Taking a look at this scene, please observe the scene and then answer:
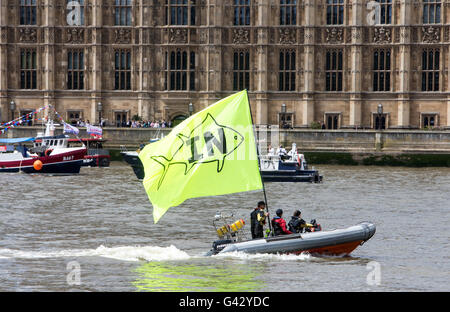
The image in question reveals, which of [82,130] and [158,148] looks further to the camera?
[82,130]

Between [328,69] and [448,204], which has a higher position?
[328,69]

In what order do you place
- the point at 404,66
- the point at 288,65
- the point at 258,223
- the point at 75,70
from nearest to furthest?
the point at 258,223, the point at 404,66, the point at 288,65, the point at 75,70

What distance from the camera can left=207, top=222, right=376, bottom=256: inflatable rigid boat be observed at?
1275 inches

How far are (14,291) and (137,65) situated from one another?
59655mm

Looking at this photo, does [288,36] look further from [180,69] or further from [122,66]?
[122,66]

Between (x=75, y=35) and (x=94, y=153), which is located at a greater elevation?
(x=75, y=35)

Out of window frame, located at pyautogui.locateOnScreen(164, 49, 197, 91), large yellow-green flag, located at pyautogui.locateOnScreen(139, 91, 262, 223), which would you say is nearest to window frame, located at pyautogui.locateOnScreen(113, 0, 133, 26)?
window frame, located at pyautogui.locateOnScreen(164, 49, 197, 91)

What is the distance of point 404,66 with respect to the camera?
277 ft

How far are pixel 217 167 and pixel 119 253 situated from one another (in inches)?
182

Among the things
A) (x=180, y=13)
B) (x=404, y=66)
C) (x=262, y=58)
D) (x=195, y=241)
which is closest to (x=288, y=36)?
(x=262, y=58)

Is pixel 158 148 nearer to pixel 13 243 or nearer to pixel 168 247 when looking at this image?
pixel 168 247

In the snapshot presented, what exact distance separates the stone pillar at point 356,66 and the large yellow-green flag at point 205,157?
5402 centimetres

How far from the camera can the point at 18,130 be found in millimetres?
79188

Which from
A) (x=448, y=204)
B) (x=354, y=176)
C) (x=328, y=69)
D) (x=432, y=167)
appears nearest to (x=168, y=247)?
(x=448, y=204)
